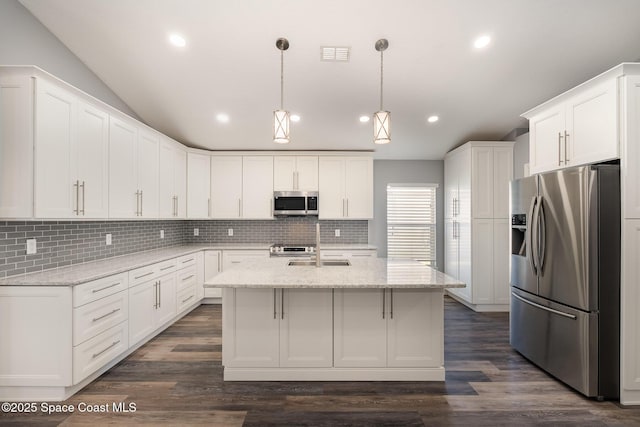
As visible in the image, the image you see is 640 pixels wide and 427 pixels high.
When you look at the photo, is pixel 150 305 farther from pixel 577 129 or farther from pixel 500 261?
pixel 500 261

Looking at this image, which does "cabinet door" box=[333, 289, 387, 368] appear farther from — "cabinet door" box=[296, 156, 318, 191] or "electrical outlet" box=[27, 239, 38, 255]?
"cabinet door" box=[296, 156, 318, 191]

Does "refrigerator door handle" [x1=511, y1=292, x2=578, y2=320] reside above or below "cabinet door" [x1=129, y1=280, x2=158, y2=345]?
above

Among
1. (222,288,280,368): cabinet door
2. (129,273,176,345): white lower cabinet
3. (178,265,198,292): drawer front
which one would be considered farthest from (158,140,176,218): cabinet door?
(222,288,280,368): cabinet door

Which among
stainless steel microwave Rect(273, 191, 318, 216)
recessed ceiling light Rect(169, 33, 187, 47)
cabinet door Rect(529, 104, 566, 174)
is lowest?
stainless steel microwave Rect(273, 191, 318, 216)

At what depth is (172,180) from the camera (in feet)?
14.9

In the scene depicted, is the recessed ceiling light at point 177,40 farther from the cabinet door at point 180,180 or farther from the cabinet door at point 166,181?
the cabinet door at point 180,180

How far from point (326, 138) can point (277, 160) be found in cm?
95

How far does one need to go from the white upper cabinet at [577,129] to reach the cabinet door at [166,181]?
4432 millimetres

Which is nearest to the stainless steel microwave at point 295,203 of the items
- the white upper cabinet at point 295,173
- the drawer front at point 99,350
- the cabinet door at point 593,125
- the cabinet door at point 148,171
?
the white upper cabinet at point 295,173

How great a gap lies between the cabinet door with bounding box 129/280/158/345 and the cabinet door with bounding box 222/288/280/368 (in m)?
1.16

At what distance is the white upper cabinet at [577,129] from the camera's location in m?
2.42

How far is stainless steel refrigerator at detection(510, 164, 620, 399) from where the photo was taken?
93.8 inches

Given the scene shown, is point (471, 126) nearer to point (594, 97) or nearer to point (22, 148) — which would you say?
point (594, 97)

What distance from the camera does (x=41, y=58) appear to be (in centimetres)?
298
